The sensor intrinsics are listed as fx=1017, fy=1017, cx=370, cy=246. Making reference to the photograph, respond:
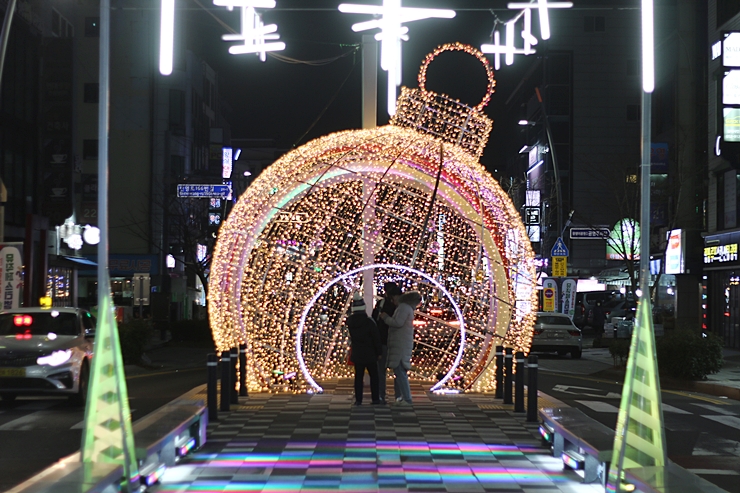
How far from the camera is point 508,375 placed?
48.9 feet

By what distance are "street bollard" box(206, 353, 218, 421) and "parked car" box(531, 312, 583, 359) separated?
18609 mm

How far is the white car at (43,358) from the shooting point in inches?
602

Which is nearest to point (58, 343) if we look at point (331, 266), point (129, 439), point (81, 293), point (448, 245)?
point (331, 266)

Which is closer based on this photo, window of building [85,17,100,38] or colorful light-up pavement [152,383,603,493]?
colorful light-up pavement [152,383,603,493]

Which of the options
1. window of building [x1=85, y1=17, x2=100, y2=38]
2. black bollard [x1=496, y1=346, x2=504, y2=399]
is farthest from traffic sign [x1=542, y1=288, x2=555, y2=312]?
window of building [x1=85, y1=17, x2=100, y2=38]

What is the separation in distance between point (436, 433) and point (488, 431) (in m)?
0.71

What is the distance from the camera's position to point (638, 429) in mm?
7652

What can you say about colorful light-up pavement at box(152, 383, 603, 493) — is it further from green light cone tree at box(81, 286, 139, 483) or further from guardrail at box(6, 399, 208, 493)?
green light cone tree at box(81, 286, 139, 483)

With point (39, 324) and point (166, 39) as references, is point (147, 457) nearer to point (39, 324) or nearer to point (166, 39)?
point (166, 39)

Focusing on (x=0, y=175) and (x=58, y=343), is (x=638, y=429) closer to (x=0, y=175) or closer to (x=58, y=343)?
(x=58, y=343)

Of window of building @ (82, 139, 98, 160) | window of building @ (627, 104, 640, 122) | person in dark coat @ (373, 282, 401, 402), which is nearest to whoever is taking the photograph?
person in dark coat @ (373, 282, 401, 402)

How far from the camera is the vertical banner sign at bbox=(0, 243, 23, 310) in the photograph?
914 inches

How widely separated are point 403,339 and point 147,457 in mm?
6726

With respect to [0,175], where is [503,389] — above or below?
below
